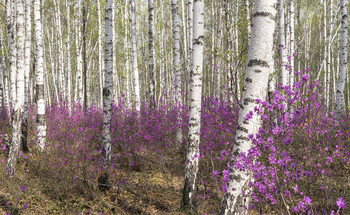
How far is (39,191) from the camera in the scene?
4320 mm

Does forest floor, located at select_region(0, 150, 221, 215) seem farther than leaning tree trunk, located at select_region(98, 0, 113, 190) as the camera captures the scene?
No

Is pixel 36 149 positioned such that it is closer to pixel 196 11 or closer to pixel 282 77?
pixel 196 11

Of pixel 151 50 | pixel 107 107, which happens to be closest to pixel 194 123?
pixel 107 107

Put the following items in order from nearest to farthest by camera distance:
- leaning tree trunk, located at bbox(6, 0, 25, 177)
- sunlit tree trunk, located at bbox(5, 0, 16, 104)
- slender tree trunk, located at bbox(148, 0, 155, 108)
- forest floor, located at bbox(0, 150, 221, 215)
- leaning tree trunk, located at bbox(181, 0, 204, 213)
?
1. leaning tree trunk, located at bbox(181, 0, 204, 213)
2. forest floor, located at bbox(0, 150, 221, 215)
3. leaning tree trunk, located at bbox(6, 0, 25, 177)
4. sunlit tree trunk, located at bbox(5, 0, 16, 104)
5. slender tree trunk, located at bbox(148, 0, 155, 108)

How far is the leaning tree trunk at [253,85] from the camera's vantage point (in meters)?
2.29

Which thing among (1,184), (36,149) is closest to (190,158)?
(1,184)

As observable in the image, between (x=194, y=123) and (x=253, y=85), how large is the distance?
1560mm

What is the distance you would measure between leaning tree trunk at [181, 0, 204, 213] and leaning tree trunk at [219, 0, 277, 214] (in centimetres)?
133

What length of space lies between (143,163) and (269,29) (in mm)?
4245

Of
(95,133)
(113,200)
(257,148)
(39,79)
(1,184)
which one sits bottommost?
(113,200)

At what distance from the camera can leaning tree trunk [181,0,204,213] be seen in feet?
12.0

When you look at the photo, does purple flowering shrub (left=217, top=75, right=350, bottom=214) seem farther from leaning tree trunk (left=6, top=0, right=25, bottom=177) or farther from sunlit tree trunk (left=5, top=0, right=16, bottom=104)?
sunlit tree trunk (left=5, top=0, right=16, bottom=104)

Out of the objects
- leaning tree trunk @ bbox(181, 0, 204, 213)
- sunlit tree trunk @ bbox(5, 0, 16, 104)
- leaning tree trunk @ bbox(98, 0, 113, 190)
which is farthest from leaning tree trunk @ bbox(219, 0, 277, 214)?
sunlit tree trunk @ bbox(5, 0, 16, 104)

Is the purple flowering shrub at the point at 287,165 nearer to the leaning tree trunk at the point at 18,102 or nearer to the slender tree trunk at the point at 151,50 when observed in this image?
the leaning tree trunk at the point at 18,102
